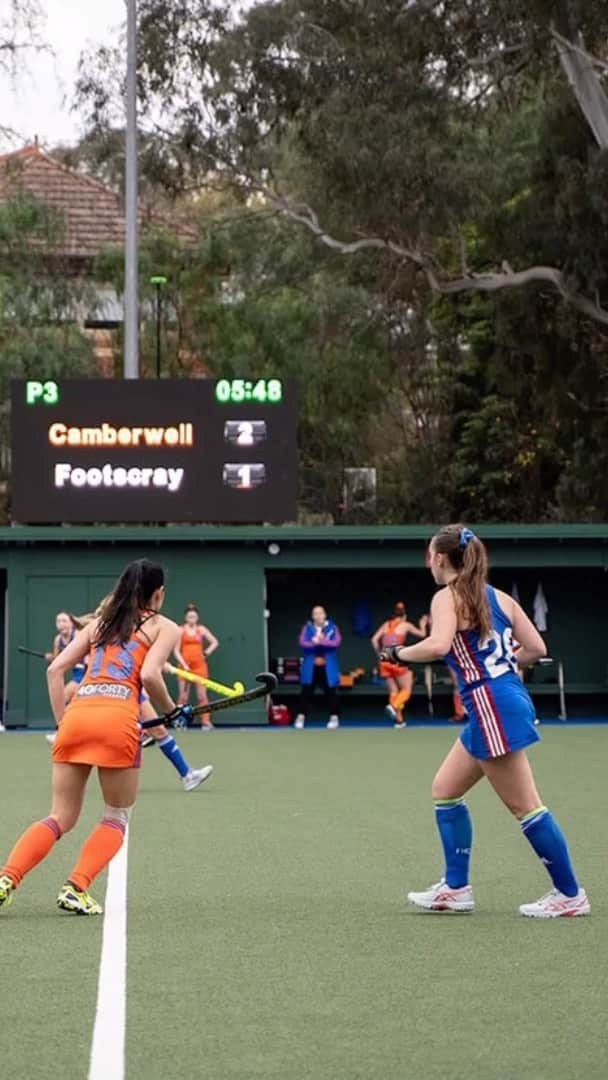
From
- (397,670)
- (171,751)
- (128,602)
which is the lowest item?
(397,670)

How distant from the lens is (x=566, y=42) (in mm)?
35344

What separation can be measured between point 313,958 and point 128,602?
6.88 ft

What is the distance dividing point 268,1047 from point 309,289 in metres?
40.9

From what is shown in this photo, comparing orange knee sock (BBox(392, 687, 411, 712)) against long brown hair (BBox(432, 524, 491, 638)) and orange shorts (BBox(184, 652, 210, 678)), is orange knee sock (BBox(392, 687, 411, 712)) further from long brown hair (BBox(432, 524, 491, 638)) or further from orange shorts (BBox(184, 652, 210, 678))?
long brown hair (BBox(432, 524, 491, 638))

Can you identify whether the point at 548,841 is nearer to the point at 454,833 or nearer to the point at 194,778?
the point at 454,833

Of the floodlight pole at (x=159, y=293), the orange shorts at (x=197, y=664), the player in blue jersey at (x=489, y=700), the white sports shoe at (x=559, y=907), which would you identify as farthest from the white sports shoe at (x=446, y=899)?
Answer: the floodlight pole at (x=159, y=293)

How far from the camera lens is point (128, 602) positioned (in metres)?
9.33

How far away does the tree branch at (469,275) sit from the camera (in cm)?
3859

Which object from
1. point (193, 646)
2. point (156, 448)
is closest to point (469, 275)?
point (156, 448)

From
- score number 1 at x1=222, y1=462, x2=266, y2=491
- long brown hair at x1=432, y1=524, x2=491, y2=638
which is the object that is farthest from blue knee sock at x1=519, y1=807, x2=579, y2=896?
score number 1 at x1=222, y1=462, x2=266, y2=491

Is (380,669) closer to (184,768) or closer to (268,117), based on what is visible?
(268,117)

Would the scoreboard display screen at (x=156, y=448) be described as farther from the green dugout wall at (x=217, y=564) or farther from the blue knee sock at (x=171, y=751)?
the blue knee sock at (x=171, y=751)

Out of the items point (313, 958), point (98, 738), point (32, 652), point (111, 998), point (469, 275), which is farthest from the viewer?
point (469, 275)

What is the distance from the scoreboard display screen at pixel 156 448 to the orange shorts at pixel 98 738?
2049 centimetres
